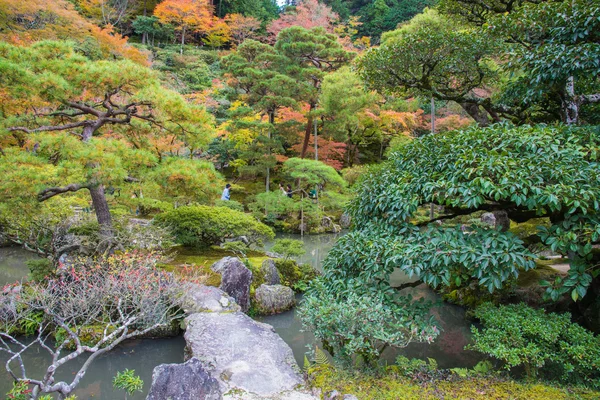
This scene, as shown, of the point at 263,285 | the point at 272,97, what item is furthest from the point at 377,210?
the point at 272,97

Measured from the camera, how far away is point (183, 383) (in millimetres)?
2969

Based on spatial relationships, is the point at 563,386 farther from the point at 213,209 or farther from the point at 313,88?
the point at 313,88

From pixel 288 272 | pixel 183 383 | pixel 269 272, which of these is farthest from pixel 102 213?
pixel 183 383

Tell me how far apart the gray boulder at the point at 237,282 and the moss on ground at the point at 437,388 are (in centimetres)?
258

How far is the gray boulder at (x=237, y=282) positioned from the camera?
5504 millimetres

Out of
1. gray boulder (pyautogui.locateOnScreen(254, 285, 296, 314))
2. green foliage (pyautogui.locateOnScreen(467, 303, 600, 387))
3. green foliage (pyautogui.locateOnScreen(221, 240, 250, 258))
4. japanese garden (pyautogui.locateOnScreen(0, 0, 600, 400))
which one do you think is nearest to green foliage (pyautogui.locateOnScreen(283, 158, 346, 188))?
japanese garden (pyautogui.locateOnScreen(0, 0, 600, 400))

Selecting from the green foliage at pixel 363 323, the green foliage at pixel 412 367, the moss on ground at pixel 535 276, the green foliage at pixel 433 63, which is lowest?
the green foliage at pixel 412 367

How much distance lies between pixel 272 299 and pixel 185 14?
75.9ft

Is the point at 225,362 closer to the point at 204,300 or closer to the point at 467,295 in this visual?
the point at 204,300

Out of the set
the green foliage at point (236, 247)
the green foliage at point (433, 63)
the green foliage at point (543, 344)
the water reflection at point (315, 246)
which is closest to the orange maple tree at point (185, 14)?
the water reflection at point (315, 246)

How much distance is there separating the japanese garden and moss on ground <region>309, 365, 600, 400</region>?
0.02 metres

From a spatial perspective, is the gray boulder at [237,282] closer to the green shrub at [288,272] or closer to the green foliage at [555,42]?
the green shrub at [288,272]

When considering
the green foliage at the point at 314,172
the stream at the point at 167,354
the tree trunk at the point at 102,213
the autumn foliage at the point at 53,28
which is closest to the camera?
the stream at the point at 167,354

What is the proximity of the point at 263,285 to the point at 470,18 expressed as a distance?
5297 millimetres
